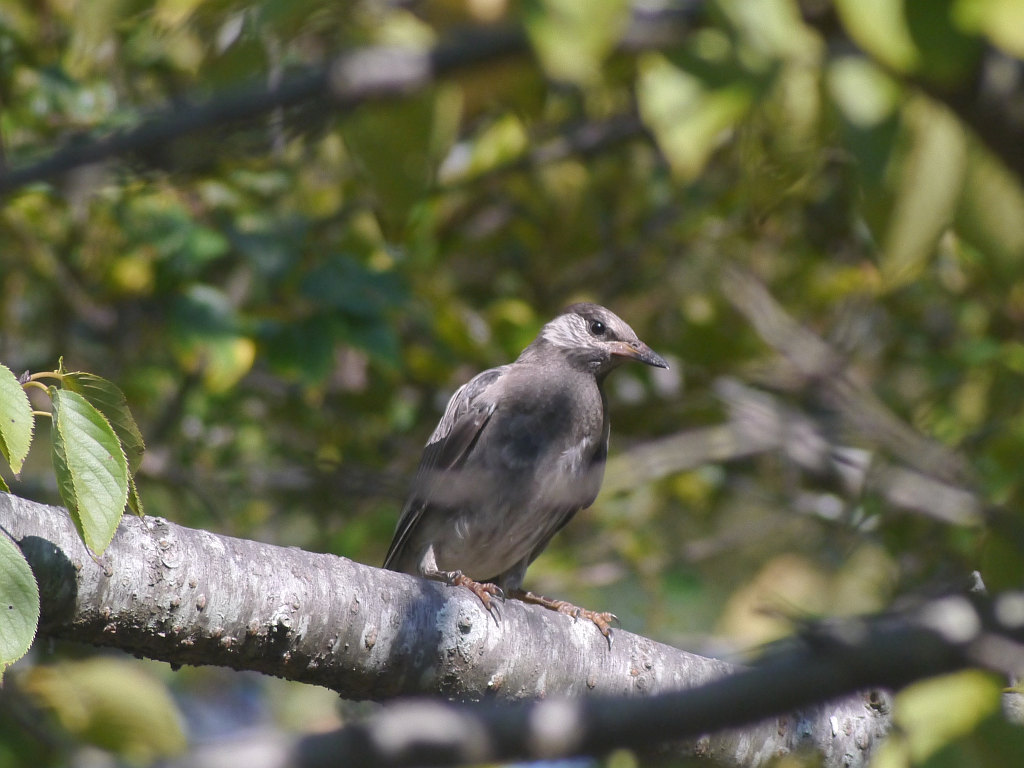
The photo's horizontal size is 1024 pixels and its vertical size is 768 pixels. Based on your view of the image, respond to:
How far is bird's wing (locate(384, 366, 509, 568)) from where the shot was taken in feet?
17.9

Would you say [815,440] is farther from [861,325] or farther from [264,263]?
[861,325]

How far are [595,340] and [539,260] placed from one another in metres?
1.57

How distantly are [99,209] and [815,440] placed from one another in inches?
156

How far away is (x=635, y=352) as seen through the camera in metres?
5.82

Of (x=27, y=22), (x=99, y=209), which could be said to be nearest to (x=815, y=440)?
(x=99, y=209)

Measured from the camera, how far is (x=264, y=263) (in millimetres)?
4688

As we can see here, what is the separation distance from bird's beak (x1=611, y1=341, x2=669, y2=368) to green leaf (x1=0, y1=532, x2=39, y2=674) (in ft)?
13.0

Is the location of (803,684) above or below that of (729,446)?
above

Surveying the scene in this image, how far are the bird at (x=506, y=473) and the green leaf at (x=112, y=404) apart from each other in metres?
2.75

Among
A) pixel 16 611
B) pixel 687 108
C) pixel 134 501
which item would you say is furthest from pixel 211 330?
pixel 687 108

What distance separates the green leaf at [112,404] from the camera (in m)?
2.43

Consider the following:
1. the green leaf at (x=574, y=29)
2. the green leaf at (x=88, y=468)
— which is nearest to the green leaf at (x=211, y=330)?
the green leaf at (x=88, y=468)

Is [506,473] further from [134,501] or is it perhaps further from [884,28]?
[884,28]

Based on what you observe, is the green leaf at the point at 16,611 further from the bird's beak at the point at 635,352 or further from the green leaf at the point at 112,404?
the bird's beak at the point at 635,352
